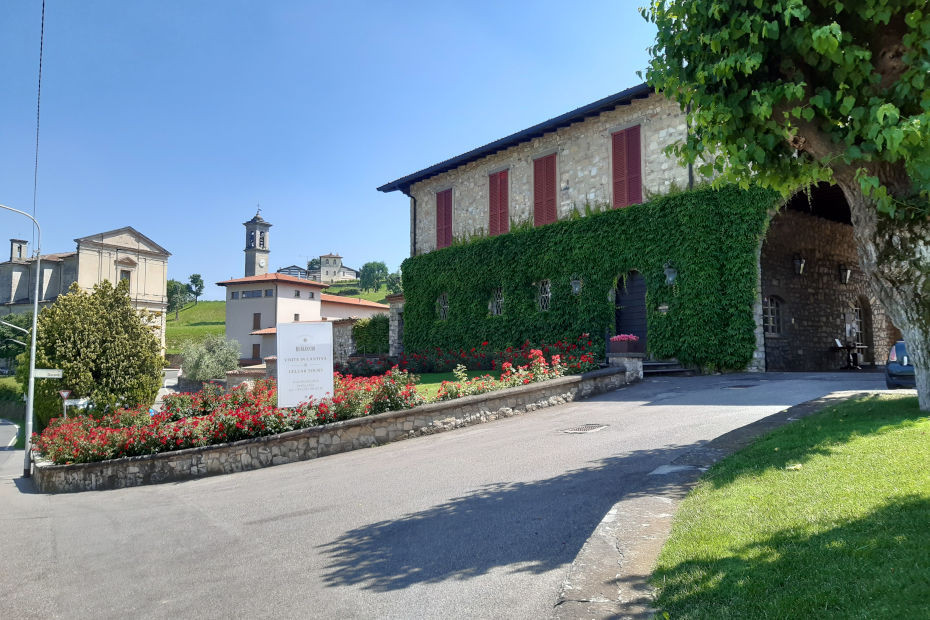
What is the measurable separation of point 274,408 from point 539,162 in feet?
43.2

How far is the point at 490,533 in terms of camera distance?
4816mm

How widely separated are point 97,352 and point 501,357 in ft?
43.4

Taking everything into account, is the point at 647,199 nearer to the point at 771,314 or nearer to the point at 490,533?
the point at 771,314

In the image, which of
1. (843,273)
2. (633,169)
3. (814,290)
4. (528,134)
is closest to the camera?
(633,169)

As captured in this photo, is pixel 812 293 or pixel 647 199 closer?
pixel 647 199

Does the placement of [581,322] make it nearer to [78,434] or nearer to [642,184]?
[642,184]

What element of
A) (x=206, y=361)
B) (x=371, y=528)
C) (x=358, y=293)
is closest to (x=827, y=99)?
(x=371, y=528)

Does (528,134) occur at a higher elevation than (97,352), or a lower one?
higher

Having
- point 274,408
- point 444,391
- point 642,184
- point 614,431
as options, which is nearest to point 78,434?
point 274,408

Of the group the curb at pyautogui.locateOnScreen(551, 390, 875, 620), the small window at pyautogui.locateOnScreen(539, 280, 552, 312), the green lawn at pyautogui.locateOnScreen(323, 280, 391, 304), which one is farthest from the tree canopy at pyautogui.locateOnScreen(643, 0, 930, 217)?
the green lawn at pyautogui.locateOnScreen(323, 280, 391, 304)

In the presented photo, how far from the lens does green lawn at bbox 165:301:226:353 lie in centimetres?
7079

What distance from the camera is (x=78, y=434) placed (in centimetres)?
1247

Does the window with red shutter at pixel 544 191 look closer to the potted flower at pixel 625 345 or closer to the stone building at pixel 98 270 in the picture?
the potted flower at pixel 625 345

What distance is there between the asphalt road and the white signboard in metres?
1.36
